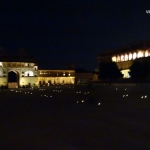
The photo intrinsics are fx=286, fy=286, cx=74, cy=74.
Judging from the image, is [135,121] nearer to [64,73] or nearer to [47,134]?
[47,134]

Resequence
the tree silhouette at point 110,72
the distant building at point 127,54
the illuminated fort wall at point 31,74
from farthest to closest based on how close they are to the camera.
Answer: the illuminated fort wall at point 31,74 < the distant building at point 127,54 < the tree silhouette at point 110,72

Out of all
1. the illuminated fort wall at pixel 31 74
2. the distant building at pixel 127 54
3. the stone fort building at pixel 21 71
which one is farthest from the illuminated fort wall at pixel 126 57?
the stone fort building at pixel 21 71

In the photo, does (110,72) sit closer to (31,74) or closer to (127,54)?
(127,54)

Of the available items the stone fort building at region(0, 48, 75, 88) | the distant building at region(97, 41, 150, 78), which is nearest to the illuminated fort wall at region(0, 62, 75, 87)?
the stone fort building at region(0, 48, 75, 88)

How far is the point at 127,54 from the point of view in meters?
102

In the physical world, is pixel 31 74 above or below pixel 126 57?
below

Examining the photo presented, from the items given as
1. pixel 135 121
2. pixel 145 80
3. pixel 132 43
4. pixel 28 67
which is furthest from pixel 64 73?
pixel 135 121

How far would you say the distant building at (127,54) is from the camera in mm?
92375

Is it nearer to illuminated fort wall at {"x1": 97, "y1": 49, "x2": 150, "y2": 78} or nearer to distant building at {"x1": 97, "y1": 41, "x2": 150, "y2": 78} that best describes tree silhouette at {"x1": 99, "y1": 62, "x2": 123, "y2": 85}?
distant building at {"x1": 97, "y1": 41, "x2": 150, "y2": 78}

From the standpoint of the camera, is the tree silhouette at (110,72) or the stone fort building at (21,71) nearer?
the tree silhouette at (110,72)

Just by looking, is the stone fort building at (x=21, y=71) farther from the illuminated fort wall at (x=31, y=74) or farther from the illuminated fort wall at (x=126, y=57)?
the illuminated fort wall at (x=126, y=57)

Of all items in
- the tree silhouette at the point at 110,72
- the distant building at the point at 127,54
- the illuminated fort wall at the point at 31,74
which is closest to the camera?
the tree silhouette at the point at 110,72

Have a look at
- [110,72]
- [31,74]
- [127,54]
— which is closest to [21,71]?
[31,74]

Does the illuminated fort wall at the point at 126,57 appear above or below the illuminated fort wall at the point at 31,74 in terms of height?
above
